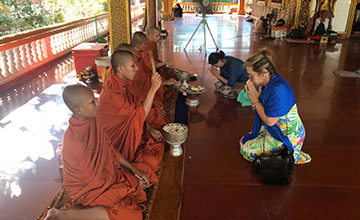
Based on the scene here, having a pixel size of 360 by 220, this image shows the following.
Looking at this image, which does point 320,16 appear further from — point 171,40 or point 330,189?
point 330,189

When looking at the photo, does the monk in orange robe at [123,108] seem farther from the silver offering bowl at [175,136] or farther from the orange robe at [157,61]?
the orange robe at [157,61]

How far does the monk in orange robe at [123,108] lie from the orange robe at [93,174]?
0.50 m

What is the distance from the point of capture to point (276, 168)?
2.93 m

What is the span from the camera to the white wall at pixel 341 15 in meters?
12.1

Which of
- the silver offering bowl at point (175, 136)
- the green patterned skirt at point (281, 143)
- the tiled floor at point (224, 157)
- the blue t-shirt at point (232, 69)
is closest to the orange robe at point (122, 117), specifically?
the silver offering bowl at point (175, 136)

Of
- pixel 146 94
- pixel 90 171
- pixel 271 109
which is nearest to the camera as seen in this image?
pixel 90 171

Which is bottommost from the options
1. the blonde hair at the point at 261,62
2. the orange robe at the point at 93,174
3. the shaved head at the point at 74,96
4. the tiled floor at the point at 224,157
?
the tiled floor at the point at 224,157

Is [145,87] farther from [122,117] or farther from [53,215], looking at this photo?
[53,215]

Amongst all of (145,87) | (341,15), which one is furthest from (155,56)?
(341,15)

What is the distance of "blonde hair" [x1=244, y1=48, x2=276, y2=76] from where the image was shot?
9.34 ft

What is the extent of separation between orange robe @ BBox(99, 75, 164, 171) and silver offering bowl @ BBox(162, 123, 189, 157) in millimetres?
354

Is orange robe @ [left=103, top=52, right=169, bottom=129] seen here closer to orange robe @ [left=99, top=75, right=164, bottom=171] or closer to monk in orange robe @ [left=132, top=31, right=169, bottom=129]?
monk in orange robe @ [left=132, top=31, right=169, bottom=129]

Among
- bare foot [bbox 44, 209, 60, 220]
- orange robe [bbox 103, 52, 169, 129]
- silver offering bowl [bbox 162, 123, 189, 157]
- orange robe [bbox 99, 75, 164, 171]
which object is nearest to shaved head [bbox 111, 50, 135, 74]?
orange robe [bbox 99, 75, 164, 171]

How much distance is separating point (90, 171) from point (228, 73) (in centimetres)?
351
